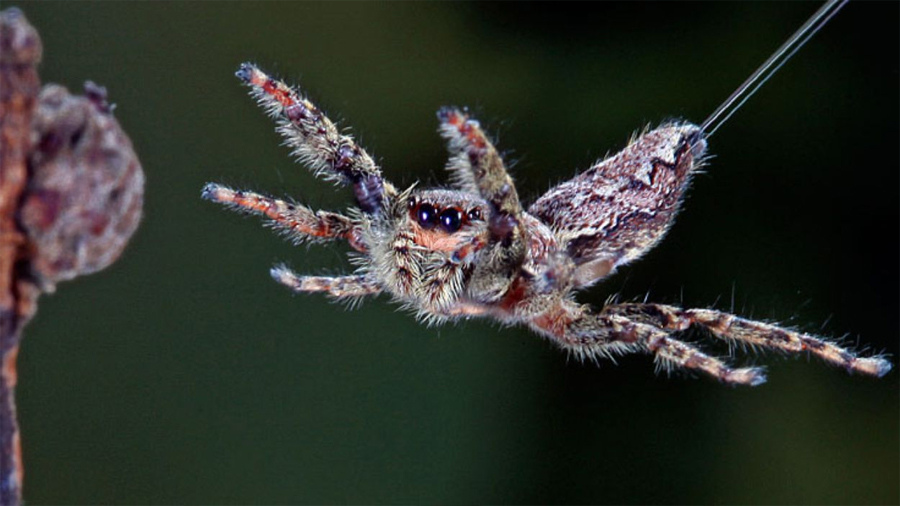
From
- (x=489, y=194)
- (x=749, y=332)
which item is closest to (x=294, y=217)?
(x=489, y=194)

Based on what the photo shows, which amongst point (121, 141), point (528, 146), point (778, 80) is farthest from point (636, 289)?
point (121, 141)

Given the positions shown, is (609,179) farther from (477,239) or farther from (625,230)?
(477,239)

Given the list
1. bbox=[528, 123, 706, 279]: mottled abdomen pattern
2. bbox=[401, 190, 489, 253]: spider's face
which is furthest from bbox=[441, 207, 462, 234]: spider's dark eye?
bbox=[528, 123, 706, 279]: mottled abdomen pattern

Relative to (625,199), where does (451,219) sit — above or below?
below

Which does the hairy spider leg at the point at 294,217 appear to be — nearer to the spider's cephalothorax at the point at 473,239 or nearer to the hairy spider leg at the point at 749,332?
the spider's cephalothorax at the point at 473,239

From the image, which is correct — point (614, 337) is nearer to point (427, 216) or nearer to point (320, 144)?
point (427, 216)

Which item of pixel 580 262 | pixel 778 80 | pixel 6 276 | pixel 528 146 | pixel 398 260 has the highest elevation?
pixel 778 80

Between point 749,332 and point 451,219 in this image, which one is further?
point 749,332
